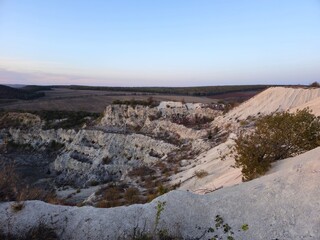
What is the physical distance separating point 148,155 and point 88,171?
5.18m

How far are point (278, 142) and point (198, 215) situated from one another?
16.1 feet

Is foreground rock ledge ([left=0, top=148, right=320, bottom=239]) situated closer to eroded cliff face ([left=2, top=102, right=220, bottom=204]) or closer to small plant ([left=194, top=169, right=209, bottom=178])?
small plant ([left=194, top=169, right=209, bottom=178])

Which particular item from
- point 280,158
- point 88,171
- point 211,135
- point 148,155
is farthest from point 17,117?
point 280,158

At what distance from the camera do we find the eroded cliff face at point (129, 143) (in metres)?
21.7

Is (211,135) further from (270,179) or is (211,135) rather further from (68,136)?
(68,136)

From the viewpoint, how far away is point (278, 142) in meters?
9.50

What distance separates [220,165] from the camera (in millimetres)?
15000

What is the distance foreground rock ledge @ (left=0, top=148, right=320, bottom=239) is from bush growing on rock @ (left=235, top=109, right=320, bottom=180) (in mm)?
3034

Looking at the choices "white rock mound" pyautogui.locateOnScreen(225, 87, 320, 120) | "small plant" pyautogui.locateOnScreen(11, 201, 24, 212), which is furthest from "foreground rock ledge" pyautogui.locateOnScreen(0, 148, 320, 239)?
"white rock mound" pyautogui.locateOnScreen(225, 87, 320, 120)

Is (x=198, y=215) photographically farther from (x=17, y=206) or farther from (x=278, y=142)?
(x=278, y=142)

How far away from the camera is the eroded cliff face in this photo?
21.7 meters

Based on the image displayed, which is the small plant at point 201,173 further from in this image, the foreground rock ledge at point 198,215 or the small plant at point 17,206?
the small plant at point 17,206

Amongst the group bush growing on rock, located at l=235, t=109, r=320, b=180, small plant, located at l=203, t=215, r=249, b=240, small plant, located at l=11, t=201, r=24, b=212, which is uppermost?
bush growing on rock, located at l=235, t=109, r=320, b=180

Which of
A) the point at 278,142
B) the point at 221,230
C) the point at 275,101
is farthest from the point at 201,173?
the point at 275,101
